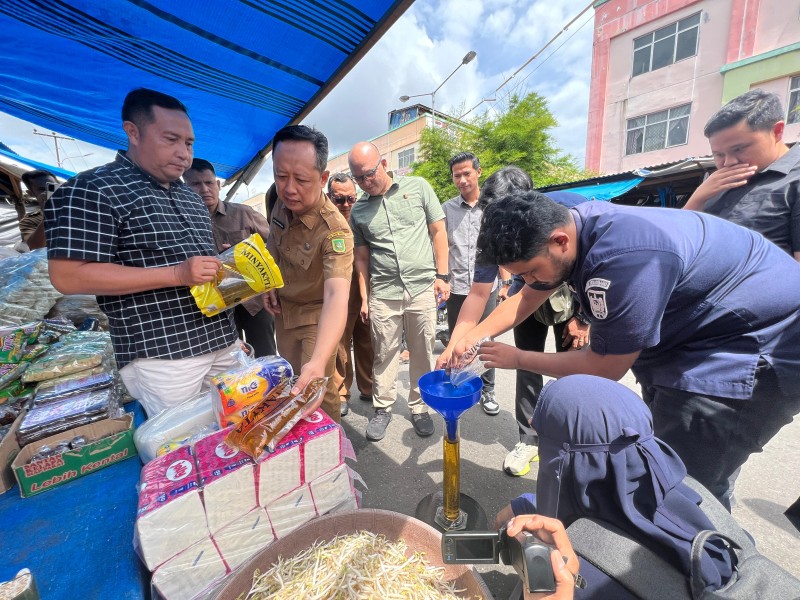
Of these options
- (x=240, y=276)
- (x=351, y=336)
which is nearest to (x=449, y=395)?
(x=240, y=276)

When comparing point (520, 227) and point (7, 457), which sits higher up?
point (520, 227)

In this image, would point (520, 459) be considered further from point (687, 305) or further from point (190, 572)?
point (190, 572)

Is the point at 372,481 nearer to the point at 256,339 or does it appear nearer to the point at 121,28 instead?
the point at 256,339

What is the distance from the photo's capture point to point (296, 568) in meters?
1.15

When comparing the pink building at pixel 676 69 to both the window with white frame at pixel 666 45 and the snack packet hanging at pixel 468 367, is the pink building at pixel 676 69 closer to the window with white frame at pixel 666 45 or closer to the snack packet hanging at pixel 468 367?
the window with white frame at pixel 666 45

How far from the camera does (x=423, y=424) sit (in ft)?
8.96

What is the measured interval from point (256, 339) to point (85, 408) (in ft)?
5.10

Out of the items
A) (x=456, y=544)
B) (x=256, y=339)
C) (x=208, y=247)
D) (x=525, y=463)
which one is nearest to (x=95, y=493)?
(x=208, y=247)

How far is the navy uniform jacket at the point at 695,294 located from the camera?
1111 mm

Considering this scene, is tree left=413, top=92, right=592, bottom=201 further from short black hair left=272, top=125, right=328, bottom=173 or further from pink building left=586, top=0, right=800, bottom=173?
short black hair left=272, top=125, right=328, bottom=173

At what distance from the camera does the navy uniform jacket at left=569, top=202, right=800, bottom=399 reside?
3.65 feet

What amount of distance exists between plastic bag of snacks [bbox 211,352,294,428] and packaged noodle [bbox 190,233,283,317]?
0.35 m

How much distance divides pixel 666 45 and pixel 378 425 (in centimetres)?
1776

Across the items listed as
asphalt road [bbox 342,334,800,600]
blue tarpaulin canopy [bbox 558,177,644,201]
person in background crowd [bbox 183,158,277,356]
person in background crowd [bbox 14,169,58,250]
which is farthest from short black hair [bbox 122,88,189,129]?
blue tarpaulin canopy [bbox 558,177,644,201]
